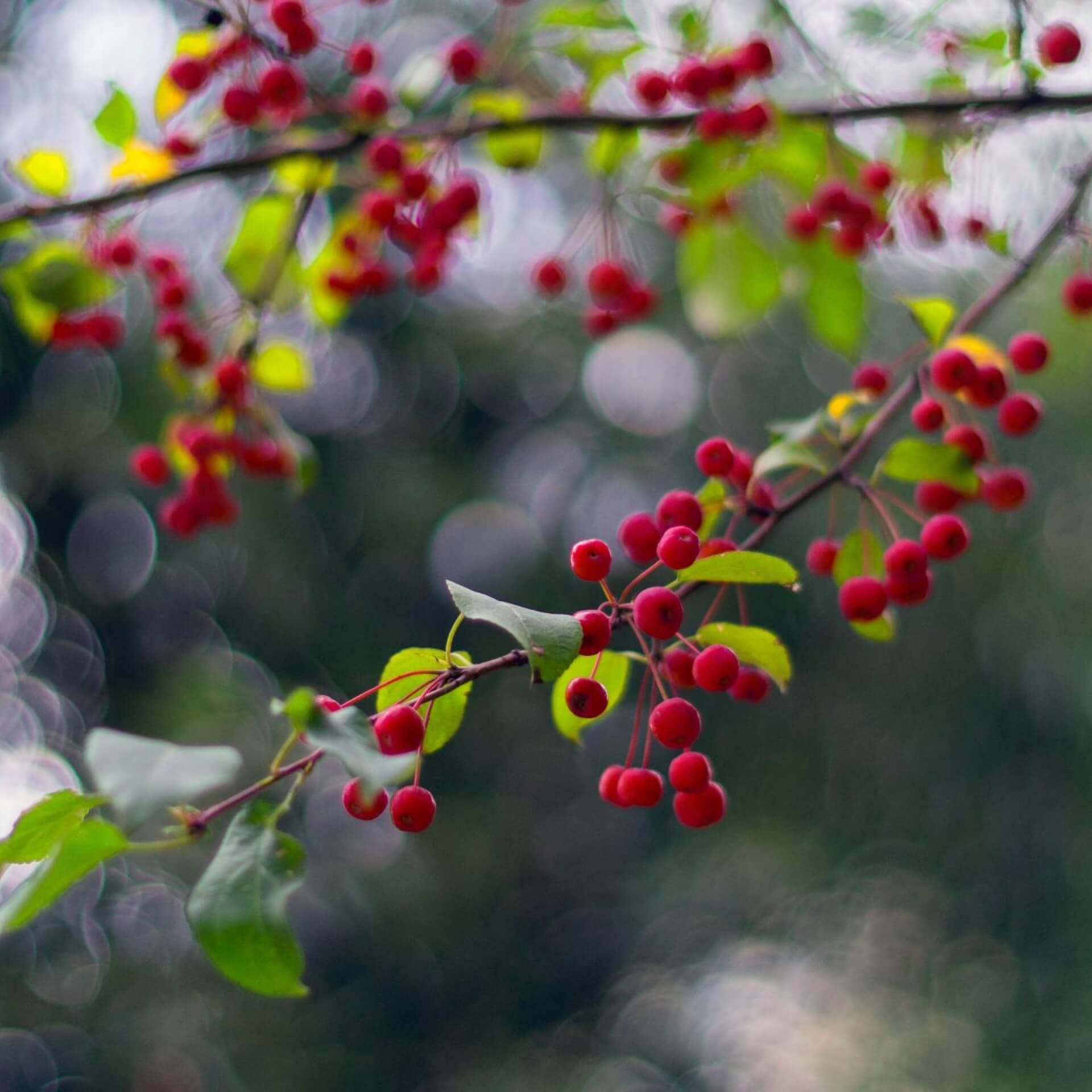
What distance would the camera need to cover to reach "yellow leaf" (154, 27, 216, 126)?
124 centimetres

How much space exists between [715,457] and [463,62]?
81 cm

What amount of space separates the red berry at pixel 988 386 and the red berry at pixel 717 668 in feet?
1.28

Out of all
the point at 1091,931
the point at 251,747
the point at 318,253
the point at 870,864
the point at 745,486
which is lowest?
the point at 870,864

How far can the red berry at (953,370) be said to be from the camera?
87 cm

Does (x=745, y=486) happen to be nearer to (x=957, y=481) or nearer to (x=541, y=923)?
(x=957, y=481)

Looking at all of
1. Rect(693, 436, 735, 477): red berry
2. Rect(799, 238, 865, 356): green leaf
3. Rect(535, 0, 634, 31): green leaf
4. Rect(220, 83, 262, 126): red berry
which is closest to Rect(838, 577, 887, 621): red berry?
Rect(693, 436, 735, 477): red berry

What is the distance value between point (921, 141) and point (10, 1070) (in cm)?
561

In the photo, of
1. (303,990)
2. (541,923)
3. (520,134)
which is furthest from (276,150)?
(541,923)

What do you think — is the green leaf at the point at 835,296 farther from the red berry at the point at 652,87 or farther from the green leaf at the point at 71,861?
the green leaf at the point at 71,861

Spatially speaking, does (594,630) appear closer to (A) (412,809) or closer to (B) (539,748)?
(A) (412,809)

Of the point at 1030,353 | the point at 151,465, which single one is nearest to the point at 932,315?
the point at 1030,353

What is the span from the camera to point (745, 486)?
827 millimetres

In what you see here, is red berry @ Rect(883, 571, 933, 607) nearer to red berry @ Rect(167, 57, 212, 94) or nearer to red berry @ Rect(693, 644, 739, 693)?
red berry @ Rect(693, 644, 739, 693)

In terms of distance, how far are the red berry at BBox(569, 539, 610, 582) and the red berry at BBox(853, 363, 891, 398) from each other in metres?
0.48
